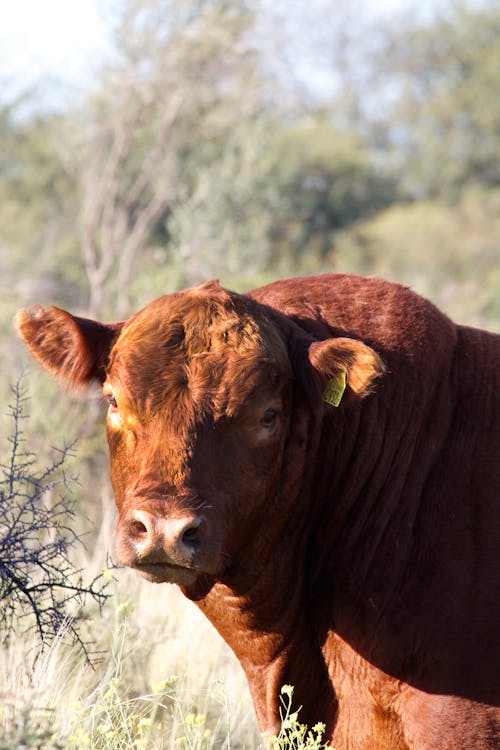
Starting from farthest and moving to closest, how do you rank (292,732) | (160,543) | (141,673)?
(141,673), (292,732), (160,543)

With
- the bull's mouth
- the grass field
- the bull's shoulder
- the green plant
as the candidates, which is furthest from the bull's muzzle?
the bull's shoulder

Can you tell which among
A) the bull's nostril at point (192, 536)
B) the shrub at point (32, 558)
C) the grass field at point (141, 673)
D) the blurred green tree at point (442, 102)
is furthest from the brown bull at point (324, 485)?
the blurred green tree at point (442, 102)

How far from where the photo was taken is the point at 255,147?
21.2m

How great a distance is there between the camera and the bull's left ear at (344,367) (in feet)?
14.3

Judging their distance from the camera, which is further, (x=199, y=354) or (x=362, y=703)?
(x=362, y=703)

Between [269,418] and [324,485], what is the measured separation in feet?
1.63

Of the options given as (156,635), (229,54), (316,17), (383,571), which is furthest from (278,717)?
(316,17)

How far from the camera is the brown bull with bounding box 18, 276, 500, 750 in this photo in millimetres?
4191

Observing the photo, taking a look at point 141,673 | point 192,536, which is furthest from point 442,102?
point 192,536

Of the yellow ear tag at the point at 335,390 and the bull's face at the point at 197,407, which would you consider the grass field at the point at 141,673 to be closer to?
the bull's face at the point at 197,407

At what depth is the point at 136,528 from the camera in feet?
Answer: 12.9

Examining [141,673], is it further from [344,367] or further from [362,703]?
[344,367]

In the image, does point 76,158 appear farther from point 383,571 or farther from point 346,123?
point 346,123

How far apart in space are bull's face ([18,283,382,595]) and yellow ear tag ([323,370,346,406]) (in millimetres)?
34
